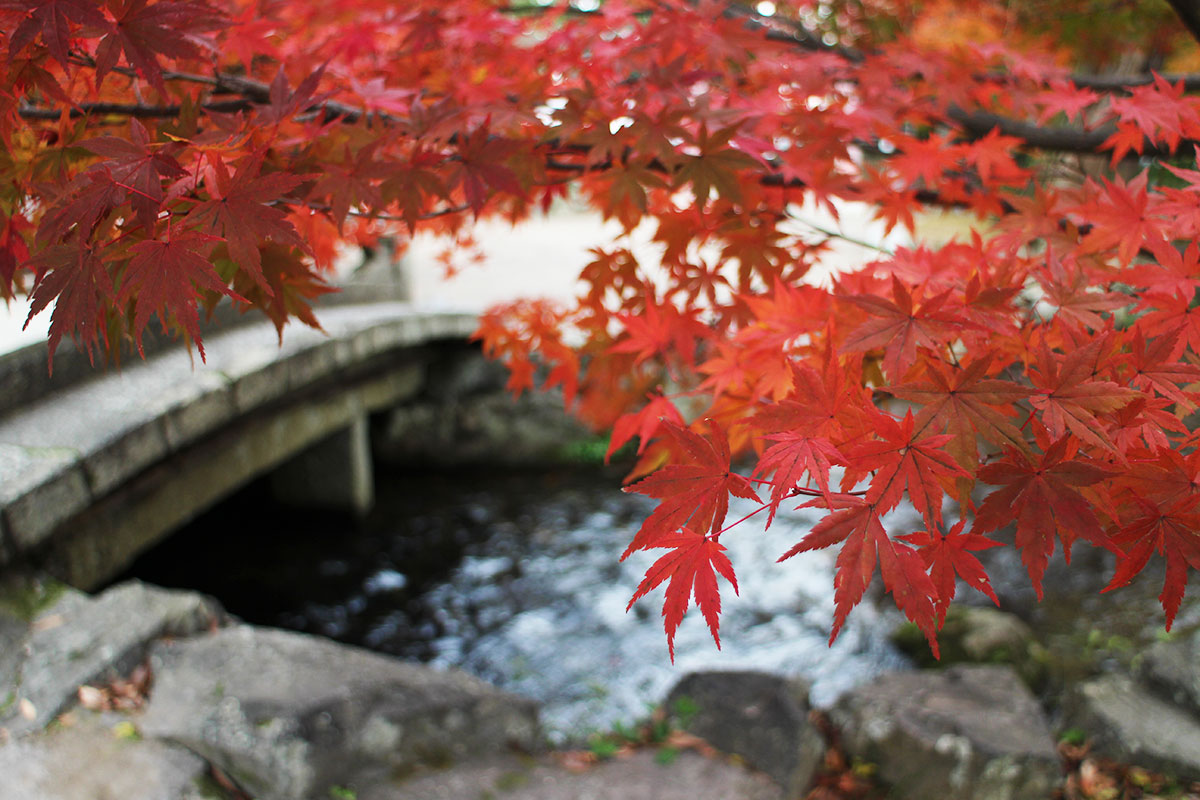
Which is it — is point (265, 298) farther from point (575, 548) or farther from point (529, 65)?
point (575, 548)

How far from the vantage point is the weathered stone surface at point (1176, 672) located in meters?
3.26

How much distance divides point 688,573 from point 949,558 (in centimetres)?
39

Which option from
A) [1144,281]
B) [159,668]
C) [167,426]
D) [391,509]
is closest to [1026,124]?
[1144,281]

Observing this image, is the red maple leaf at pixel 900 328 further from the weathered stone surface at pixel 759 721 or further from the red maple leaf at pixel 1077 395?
the weathered stone surface at pixel 759 721

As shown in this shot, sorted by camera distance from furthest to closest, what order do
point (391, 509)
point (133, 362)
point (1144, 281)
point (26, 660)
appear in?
point (391, 509) → point (133, 362) → point (26, 660) → point (1144, 281)

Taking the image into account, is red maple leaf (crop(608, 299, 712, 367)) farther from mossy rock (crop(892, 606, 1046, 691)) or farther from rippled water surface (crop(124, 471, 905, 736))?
mossy rock (crop(892, 606, 1046, 691))

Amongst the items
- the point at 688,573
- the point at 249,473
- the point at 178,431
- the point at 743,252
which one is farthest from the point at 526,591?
the point at 688,573

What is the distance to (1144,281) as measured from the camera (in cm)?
146

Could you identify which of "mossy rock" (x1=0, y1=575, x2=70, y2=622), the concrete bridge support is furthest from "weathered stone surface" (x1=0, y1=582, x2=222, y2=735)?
the concrete bridge support

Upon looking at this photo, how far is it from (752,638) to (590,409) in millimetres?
2085

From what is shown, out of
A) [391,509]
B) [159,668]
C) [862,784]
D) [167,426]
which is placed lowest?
[391,509]

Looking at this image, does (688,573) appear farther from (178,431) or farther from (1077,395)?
(178,431)

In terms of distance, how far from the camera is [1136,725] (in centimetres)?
316

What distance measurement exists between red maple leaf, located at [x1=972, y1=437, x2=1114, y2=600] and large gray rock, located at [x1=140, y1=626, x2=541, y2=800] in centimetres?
232
